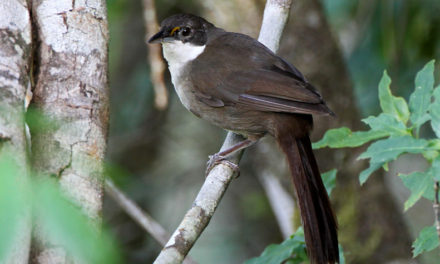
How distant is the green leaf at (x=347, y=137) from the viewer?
8.06ft

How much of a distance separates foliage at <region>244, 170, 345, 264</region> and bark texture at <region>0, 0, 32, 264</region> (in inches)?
48.2

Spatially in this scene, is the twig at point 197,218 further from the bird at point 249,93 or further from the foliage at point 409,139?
the foliage at point 409,139

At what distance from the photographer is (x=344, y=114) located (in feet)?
15.3

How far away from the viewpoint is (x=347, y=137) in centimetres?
255

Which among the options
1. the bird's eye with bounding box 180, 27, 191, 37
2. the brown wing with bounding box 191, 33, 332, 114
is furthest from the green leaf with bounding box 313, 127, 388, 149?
the bird's eye with bounding box 180, 27, 191, 37

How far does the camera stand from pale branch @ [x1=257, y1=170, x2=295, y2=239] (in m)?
4.64

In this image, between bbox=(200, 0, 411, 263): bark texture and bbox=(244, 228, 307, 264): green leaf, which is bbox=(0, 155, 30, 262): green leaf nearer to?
bbox=(244, 228, 307, 264): green leaf

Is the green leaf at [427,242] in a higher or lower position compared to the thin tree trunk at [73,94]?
lower

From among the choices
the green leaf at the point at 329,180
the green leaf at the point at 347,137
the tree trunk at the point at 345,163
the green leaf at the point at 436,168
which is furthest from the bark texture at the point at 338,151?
the green leaf at the point at 436,168

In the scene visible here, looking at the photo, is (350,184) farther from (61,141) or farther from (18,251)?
(18,251)

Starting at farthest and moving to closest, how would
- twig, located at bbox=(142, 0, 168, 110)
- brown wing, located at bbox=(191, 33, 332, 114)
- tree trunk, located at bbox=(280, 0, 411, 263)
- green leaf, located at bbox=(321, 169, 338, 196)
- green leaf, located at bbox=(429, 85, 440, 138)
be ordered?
tree trunk, located at bbox=(280, 0, 411, 263) → twig, located at bbox=(142, 0, 168, 110) → brown wing, located at bbox=(191, 33, 332, 114) → green leaf, located at bbox=(321, 169, 338, 196) → green leaf, located at bbox=(429, 85, 440, 138)

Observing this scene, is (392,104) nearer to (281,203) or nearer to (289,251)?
(289,251)

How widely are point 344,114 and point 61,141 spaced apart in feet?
10.5

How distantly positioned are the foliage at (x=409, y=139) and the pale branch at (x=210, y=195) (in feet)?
1.67
